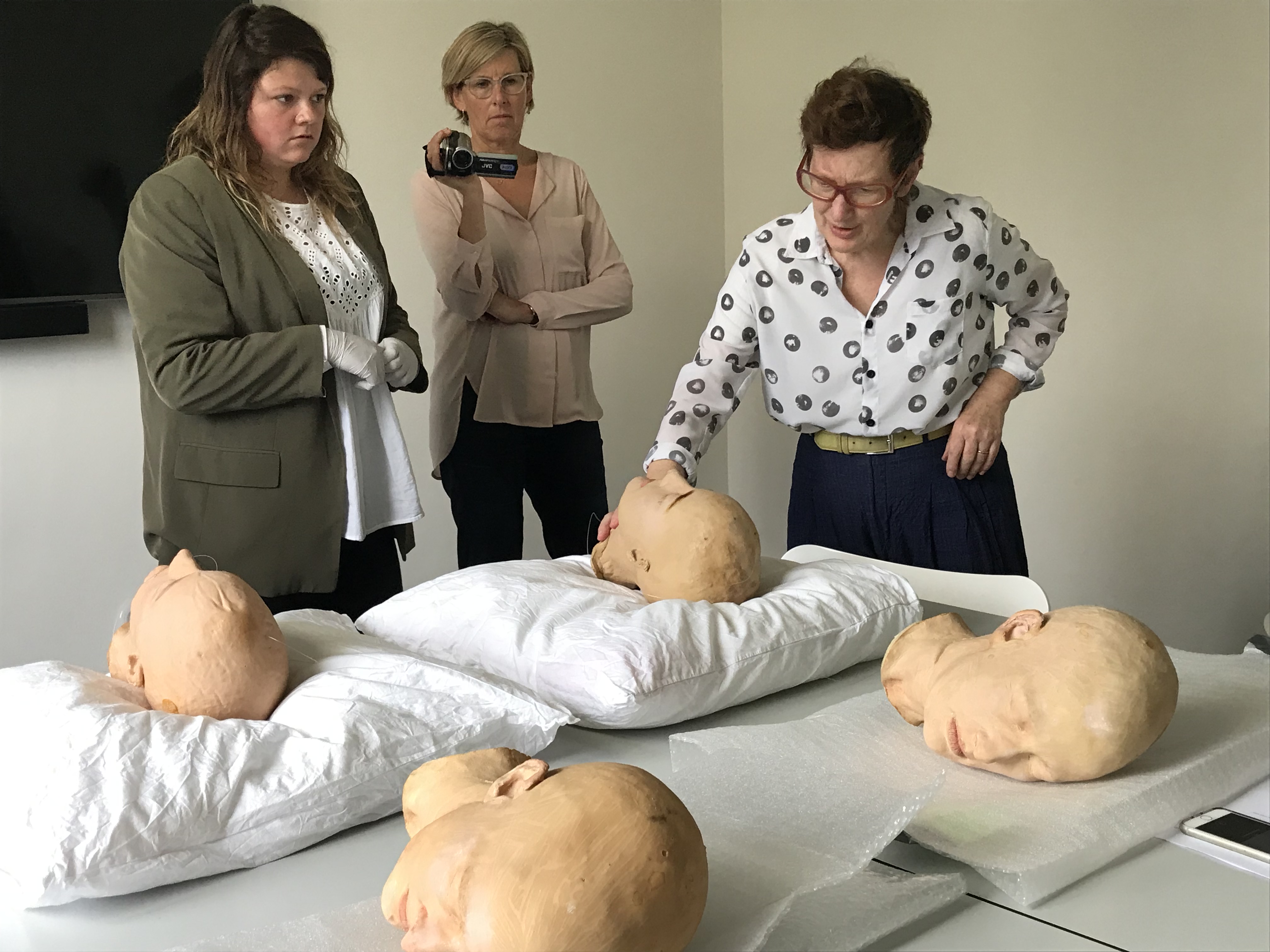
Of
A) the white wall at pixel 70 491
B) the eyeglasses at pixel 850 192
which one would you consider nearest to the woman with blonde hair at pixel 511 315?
the white wall at pixel 70 491

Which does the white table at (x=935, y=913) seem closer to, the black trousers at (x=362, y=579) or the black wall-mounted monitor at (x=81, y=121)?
the black trousers at (x=362, y=579)

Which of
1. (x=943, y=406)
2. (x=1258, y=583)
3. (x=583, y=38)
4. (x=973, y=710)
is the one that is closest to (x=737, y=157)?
(x=583, y=38)

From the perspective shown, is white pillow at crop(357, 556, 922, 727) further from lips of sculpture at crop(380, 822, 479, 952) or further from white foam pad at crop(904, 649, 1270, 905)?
lips of sculpture at crop(380, 822, 479, 952)

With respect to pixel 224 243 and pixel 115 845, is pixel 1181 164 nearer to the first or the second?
pixel 224 243

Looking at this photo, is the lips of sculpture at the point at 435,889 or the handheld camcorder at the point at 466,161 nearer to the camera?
the lips of sculpture at the point at 435,889

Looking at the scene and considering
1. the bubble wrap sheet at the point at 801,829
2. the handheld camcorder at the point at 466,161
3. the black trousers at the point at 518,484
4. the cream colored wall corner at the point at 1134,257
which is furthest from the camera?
the cream colored wall corner at the point at 1134,257

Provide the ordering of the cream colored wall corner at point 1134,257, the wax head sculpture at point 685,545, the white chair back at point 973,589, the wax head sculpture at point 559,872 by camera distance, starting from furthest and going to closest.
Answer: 1. the cream colored wall corner at point 1134,257
2. the white chair back at point 973,589
3. the wax head sculpture at point 685,545
4. the wax head sculpture at point 559,872

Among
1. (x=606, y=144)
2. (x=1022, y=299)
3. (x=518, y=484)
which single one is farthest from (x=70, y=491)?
(x=1022, y=299)

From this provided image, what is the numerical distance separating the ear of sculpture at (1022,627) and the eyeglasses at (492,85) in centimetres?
167

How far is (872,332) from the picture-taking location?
1713 mm

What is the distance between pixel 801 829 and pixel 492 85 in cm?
180

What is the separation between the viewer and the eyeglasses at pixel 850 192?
1561mm

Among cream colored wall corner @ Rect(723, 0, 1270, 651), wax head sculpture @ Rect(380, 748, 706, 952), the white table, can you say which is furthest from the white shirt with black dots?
cream colored wall corner @ Rect(723, 0, 1270, 651)

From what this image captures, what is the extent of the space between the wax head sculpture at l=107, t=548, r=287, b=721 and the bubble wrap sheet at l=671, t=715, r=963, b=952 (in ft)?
1.22
